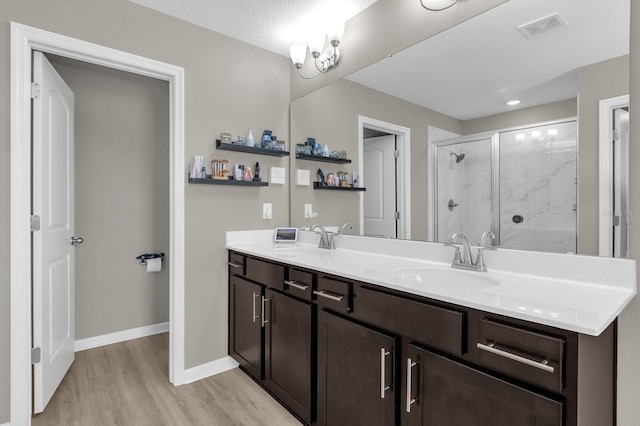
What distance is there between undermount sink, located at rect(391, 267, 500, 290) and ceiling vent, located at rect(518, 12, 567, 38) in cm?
103

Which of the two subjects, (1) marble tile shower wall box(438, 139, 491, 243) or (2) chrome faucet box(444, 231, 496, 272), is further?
(1) marble tile shower wall box(438, 139, 491, 243)

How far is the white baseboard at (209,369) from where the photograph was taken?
7.67 ft

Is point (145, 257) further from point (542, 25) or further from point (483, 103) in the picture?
point (542, 25)

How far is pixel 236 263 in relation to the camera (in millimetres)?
2396

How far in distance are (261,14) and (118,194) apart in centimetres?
198

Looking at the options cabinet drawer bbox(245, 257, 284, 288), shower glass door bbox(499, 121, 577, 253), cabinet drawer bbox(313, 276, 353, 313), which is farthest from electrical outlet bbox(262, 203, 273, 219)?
shower glass door bbox(499, 121, 577, 253)

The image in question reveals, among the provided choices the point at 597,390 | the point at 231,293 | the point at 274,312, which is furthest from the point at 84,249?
the point at 597,390

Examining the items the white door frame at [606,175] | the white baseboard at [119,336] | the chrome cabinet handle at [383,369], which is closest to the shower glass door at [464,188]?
the white door frame at [606,175]

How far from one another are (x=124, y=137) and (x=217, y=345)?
2.01 meters

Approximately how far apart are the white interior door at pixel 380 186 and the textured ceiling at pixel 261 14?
88cm

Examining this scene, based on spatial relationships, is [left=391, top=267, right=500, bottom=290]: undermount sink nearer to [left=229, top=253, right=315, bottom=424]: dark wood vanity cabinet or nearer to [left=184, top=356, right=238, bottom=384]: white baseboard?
[left=229, top=253, right=315, bottom=424]: dark wood vanity cabinet

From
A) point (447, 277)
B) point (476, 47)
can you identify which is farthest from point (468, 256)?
point (476, 47)

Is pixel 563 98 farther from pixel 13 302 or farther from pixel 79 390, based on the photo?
pixel 79 390

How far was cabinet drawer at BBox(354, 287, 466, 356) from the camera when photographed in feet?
3.56
